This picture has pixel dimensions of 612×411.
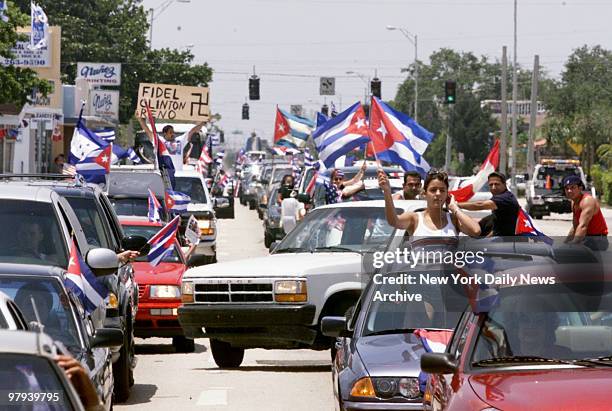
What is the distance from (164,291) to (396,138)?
711 centimetres

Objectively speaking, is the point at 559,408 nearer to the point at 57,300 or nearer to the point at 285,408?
the point at 57,300

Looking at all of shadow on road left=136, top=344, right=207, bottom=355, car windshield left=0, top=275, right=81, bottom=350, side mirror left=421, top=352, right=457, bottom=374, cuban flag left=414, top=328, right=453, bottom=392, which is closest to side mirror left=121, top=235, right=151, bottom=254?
shadow on road left=136, top=344, right=207, bottom=355

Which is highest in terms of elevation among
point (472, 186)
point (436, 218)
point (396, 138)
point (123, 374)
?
point (396, 138)

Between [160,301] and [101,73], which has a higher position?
[101,73]

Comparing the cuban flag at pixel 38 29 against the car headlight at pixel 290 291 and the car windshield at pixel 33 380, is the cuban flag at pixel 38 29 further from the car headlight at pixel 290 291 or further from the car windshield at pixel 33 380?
the car windshield at pixel 33 380

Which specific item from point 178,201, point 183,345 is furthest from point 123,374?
point 178,201

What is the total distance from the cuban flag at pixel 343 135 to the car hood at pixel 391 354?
53.4 ft

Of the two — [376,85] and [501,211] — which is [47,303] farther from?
[376,85]

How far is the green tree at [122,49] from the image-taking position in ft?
280

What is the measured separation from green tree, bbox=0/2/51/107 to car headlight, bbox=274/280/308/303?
2249cm

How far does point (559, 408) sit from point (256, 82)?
65408 millimetres

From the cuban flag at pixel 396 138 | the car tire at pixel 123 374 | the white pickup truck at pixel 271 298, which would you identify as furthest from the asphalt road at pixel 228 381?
the cuban flag at pixel 396 138

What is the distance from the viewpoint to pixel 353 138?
26875 mm

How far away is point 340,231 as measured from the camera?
15.3m
